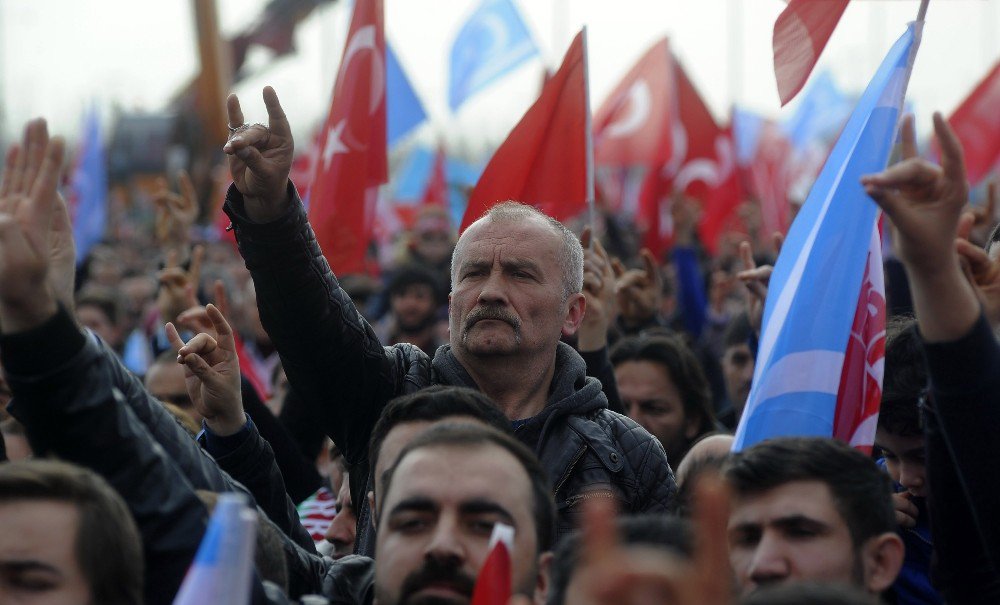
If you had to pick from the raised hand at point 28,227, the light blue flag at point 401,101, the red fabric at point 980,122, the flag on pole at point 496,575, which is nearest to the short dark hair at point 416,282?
the light blue flag at point 401,101

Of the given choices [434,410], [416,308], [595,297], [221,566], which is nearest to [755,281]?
[595,297]

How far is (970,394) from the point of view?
8.90ft

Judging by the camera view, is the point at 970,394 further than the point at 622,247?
No

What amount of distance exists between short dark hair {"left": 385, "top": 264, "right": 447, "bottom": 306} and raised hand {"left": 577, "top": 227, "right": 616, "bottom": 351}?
247cm

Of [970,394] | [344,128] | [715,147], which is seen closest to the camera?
[970,394]

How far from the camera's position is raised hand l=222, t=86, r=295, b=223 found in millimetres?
3587

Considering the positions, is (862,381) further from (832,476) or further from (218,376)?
(218,376)

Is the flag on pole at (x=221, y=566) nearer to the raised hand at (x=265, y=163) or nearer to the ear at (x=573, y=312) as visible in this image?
the raised hand at (x=265, y=163)

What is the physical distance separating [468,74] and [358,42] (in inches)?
144

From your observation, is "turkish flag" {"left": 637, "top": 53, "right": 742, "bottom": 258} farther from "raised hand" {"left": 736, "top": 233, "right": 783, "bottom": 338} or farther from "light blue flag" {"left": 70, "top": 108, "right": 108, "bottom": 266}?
"raised hand" {"left": 736, "top": 233, "right": 783, "bottom": 338}

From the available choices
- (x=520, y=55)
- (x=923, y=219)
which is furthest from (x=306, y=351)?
(x=520, y=55)

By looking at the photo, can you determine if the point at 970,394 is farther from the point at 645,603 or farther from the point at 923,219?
the point at 645,603

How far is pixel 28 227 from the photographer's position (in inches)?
102

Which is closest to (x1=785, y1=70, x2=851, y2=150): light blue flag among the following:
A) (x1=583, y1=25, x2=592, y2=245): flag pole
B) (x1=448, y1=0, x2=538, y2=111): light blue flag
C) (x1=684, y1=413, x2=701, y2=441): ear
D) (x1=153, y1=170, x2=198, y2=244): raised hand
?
(x1=448, y1=0, x2=538, y2=111): light blue flag
